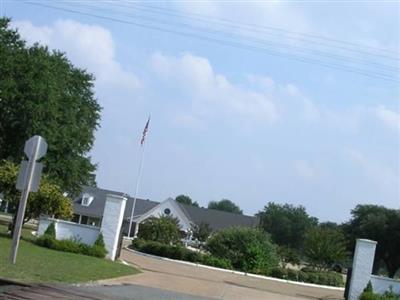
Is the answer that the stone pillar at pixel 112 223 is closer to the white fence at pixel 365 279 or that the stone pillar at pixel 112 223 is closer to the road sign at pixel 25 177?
the white fence at pixel 365 279

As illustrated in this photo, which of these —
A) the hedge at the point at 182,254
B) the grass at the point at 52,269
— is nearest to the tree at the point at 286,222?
the hedge at the point at 182,254

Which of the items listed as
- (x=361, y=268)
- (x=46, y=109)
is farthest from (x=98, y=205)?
(x=361, y=268)

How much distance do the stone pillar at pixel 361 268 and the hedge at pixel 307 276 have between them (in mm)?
8081

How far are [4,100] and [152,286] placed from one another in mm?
28035

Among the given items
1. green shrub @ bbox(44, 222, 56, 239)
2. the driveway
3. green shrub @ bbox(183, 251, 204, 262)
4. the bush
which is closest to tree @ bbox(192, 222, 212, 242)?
green shrub @ bbox(183, 251, 204, 262)

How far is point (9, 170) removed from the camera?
32156mm

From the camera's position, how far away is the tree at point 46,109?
43.7 meters

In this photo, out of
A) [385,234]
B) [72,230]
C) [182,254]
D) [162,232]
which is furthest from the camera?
[385,234]

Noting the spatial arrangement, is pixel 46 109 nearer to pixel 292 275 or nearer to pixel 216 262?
pixel 216 262

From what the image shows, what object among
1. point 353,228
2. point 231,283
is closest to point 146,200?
point 353,228

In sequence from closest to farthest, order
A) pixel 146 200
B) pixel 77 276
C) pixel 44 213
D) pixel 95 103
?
1. pixel 77 276
2. pixel 44 213
3. pixel 95 103
4. pixel 146 200

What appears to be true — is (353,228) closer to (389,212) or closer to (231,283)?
(389,212)

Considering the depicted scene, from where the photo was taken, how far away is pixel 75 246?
2723 cm

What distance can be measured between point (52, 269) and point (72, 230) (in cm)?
1157
